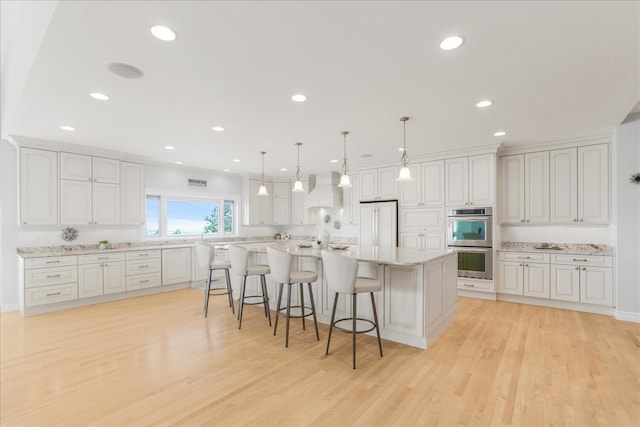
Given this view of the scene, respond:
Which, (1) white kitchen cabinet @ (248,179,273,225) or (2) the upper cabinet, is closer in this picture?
(2) the upper cabinet

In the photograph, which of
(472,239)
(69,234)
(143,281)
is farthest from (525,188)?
(69,234)

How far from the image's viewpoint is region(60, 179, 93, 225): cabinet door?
4.77 m

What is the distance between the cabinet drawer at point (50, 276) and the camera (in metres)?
4.28

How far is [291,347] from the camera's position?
3.14m

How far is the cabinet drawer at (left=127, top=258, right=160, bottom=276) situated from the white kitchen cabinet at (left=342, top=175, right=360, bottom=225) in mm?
3972

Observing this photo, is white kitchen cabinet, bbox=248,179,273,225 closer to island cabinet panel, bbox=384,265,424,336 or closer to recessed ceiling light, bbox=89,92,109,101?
recessed ceiling light, bbox=89,92,109,101

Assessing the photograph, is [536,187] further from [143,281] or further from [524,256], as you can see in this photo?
[143,281]

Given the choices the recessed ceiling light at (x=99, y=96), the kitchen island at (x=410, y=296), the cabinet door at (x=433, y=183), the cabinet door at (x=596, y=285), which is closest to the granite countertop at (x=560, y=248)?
the cabinet door at (x=596, y=285)

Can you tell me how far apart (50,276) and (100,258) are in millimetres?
644

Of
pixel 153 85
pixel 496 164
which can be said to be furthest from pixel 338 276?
pixel 496 164

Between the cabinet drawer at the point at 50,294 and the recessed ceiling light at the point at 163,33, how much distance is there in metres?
4.37

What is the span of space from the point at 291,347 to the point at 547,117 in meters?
3.91

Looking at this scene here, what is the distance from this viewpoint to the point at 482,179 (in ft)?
16.4

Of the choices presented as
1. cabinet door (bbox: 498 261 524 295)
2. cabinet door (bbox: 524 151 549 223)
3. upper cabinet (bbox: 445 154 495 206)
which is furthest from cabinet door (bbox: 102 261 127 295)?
cabinet door (bbox: 524 151 549 223)
